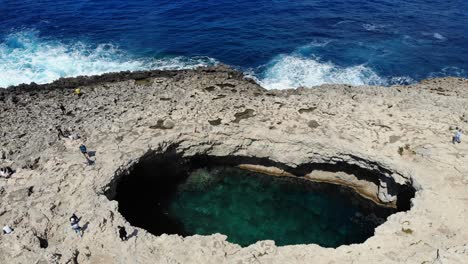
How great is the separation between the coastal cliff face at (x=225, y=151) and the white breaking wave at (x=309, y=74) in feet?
22.9

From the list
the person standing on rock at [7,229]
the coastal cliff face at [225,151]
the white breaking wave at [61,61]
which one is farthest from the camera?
the white breaking wave at [61,61]

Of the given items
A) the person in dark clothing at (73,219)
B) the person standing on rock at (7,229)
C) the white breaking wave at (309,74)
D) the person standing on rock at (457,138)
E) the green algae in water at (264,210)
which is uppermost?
the person standing on rock at (457,138)

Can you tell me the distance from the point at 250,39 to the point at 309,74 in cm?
1109

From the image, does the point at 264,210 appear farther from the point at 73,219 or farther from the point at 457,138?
the point at 457,138

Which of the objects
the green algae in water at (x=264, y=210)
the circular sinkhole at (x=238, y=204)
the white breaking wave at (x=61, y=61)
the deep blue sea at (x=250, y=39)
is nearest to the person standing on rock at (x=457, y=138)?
the circular sinkhole at (x=238, y=204)

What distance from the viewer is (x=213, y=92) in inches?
1491

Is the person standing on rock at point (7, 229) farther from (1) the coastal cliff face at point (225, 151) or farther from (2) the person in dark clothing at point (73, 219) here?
(2) the person in dark clothing at point (73, 219)

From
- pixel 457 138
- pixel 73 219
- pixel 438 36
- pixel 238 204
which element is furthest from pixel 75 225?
pixel 438 36

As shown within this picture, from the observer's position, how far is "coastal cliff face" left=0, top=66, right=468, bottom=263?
79.6ft

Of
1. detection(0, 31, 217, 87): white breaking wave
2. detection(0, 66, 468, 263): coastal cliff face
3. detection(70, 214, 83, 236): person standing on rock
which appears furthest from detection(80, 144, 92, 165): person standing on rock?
detection(0, 31, 217, 87): white breaking wave

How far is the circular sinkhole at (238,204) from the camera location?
29.8 metres

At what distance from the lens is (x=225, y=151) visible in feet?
109

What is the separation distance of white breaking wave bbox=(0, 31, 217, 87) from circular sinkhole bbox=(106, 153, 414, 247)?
68.2 feet

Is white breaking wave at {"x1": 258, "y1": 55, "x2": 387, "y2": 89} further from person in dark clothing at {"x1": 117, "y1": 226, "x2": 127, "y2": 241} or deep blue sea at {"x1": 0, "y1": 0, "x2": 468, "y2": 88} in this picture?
person in dark clothing at {"x1": 117, "y1": 226, "x2": 127, "y2": 241}
